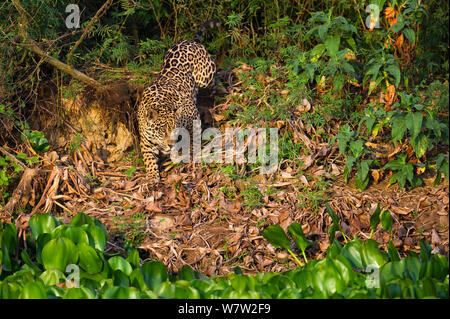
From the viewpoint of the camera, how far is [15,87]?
774cm

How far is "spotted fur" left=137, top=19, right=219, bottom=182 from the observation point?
7496mm

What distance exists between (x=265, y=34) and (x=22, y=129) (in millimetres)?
3870

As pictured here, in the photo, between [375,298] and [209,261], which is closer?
[375,298]

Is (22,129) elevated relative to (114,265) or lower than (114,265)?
elevated

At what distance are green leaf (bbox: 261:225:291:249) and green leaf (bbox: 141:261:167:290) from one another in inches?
43.8

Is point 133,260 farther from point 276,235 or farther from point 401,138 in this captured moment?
point 401,138

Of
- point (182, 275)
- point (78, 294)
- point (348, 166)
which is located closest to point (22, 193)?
point (182, 275)

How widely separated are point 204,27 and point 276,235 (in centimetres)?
423

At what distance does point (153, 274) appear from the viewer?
4.92 m

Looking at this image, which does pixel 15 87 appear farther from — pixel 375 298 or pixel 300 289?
pixel 375 298

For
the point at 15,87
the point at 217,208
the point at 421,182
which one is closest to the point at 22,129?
the point at 15,87

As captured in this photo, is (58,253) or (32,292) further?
(58,253)

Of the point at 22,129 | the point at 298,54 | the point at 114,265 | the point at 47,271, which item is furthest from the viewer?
the point at 298,54

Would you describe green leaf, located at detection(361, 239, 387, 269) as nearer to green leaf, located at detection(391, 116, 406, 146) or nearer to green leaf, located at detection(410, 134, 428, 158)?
green leaf, located at detection(391, 116, 406, 146)
